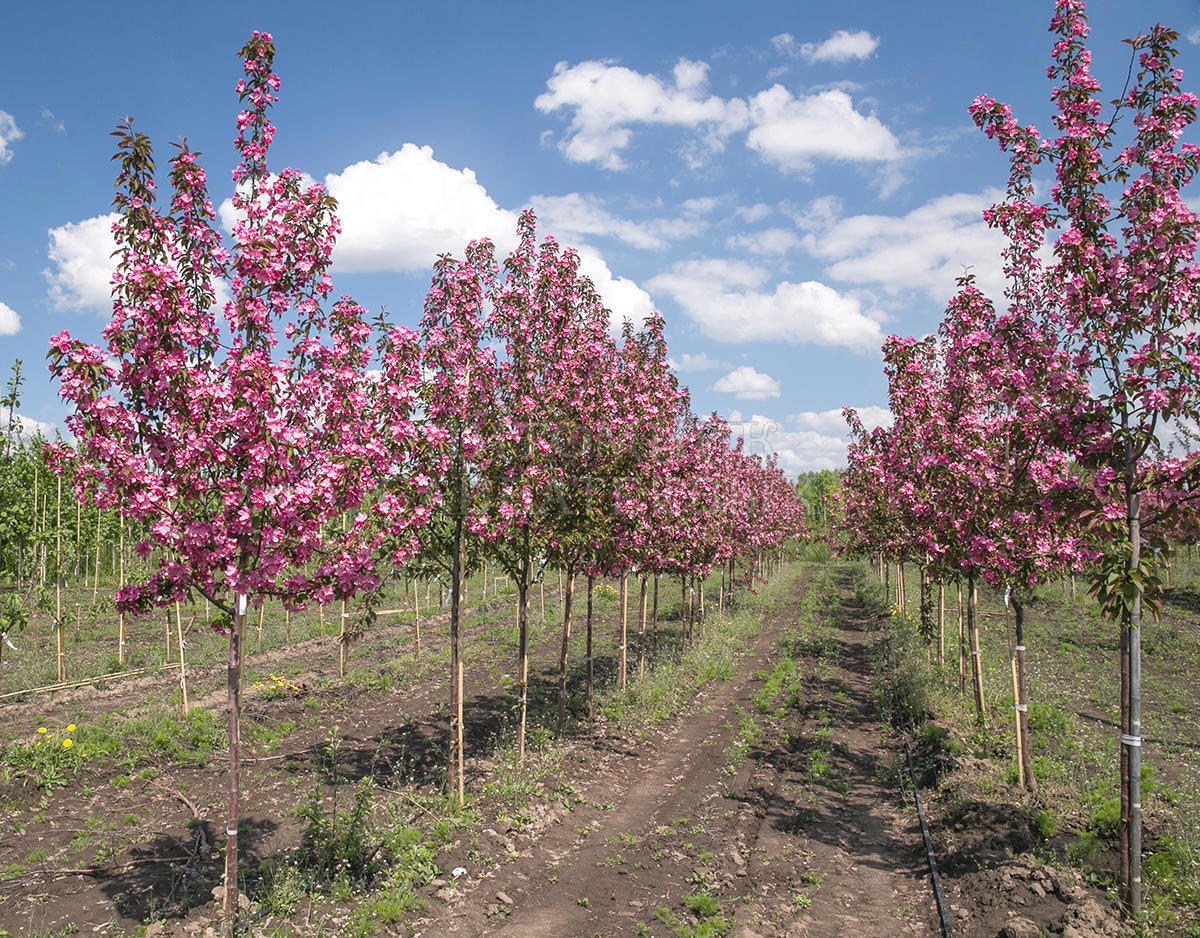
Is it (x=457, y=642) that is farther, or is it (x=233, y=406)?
(x=457, y=642)

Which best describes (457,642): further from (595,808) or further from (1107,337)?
(1107,337)

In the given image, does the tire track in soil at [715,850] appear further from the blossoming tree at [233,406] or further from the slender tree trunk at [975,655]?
the blossoming tree at [233,406]

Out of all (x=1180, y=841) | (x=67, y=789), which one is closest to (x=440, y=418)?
(x=67, y=789)

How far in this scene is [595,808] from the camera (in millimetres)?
10078

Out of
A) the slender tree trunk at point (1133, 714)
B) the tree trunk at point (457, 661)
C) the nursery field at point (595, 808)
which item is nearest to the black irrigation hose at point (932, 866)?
the nursery field at point (595, 808)

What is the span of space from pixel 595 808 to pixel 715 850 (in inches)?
80.0

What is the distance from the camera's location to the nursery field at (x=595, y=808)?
6.91m

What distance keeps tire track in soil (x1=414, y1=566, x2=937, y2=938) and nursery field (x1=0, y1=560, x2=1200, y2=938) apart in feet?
0.13

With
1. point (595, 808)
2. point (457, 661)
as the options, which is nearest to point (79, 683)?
point (457, 661)

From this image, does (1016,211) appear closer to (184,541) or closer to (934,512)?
(934,512)

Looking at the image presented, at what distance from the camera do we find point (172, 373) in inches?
214

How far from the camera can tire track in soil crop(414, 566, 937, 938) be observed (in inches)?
280

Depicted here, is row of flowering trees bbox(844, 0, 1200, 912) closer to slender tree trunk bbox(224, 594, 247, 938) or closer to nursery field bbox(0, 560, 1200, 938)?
nursery field bbox(0, 560, 1200, 938)

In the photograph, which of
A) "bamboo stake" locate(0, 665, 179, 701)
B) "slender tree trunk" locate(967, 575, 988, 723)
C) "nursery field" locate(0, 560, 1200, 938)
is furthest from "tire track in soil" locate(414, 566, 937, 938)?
"bamboo stake" locate(0, 665, 179, 701)
